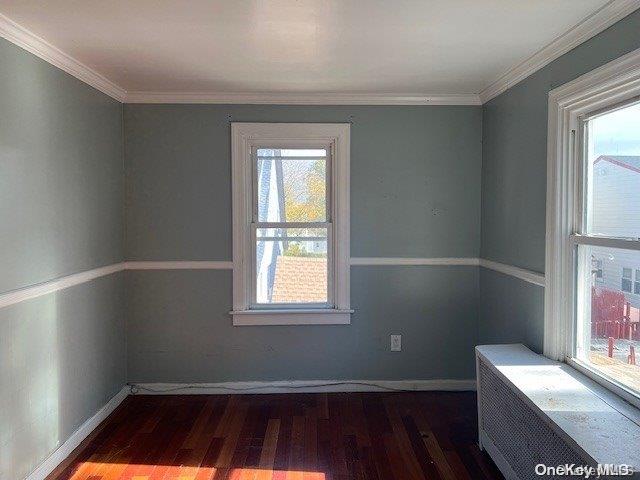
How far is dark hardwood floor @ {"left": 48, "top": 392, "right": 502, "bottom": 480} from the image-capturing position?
7.94ft

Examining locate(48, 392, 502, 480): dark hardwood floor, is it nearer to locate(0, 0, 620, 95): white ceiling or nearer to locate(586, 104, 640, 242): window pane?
locate(586, 104, 640, 242): window pane

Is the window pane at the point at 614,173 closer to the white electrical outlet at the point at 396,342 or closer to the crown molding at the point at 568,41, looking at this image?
the crown molding at the point at 568,41

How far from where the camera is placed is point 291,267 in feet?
11.4

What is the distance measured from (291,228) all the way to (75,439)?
1.94 meters

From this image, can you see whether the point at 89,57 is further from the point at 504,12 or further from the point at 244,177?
the point at 504,12

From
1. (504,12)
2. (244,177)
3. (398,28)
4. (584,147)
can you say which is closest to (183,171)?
(244,177)

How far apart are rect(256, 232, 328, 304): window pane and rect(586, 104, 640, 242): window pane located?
1.84m

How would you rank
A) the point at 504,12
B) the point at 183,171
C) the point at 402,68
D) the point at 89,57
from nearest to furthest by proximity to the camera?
the point at 504,12, the point at 89,57, the point at 402,68, the point at 183,171

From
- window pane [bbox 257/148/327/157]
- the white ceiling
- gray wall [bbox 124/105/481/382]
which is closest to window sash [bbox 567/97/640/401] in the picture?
the white ceiling

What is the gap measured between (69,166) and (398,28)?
1.98 metres

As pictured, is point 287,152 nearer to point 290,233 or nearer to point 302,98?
point 302,98

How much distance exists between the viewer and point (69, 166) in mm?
2590

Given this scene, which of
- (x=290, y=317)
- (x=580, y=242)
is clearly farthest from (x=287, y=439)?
(x=580, y=242)

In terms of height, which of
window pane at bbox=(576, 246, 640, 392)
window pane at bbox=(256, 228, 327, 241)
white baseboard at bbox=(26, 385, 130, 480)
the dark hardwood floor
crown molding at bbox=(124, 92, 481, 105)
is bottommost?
the dark hardwood floor
